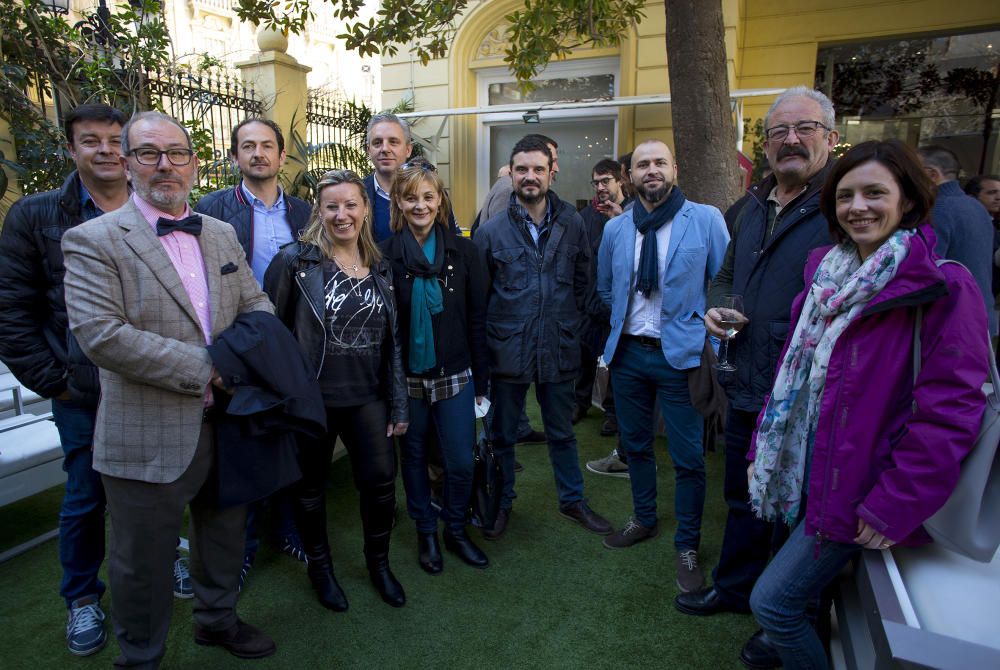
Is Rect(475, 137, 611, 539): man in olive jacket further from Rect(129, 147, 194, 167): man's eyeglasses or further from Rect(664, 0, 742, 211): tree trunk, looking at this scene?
Rect(664, 0, 742, 211): tree trunk

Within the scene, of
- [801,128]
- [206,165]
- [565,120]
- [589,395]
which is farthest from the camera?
[565,120]

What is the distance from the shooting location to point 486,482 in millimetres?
3223

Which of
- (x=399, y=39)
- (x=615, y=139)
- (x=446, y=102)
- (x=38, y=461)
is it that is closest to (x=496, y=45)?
(x=446, y=102)

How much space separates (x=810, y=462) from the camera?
1.93 metres

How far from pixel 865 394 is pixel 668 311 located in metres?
1.34

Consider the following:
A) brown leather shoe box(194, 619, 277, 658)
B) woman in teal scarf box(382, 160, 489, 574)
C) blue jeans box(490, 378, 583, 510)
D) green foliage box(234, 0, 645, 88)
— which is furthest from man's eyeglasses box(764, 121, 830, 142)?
green foliage box(234, 0, 645, 88)

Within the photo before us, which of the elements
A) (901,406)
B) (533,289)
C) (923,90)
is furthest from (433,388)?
(923,90)

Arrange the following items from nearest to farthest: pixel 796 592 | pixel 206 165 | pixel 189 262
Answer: pixel 796 592 → pixel 189 262 → pixel 206 165

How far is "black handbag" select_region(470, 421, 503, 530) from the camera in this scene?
10.5ft

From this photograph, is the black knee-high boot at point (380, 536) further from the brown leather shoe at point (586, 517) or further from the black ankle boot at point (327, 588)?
the brown leather shoe at point (586, 517)

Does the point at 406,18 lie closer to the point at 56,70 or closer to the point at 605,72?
the point at 56,70

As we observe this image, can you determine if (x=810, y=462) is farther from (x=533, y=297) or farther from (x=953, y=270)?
(x=533, y=297)

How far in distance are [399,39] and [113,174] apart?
3.77m

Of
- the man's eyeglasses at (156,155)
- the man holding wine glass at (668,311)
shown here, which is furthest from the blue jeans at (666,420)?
the man's eyeglasses at (156,155)
